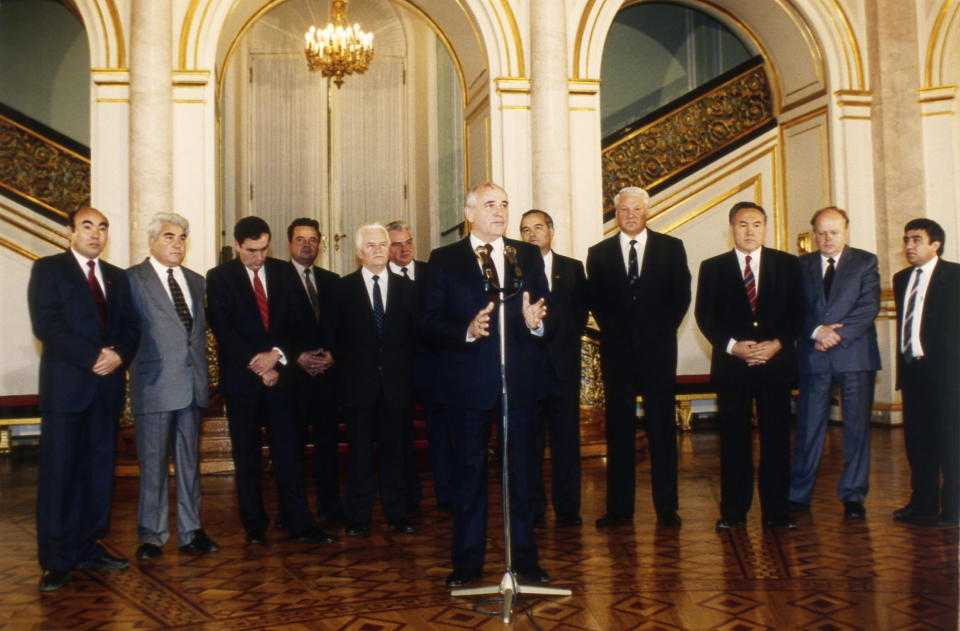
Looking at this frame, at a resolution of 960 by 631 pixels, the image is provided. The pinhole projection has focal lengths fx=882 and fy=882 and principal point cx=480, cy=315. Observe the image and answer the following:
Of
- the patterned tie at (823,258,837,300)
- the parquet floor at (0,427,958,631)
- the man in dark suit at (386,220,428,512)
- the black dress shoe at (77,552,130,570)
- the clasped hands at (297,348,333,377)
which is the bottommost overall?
the parquet floor at (0,427,958,631)

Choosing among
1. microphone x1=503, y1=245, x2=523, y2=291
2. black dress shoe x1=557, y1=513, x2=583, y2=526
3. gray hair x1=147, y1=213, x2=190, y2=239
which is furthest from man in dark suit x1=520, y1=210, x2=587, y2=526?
gray hair x1=147, y1=213, x2=190, y2=239

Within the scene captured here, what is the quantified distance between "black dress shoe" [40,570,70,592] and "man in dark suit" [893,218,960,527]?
3.92m

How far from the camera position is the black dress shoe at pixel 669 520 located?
14.6 feet

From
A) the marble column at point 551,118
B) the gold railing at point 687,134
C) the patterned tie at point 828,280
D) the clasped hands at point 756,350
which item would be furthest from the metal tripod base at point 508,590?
the gold railing at point 687,134

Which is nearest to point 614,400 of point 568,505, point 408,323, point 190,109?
point 568,505

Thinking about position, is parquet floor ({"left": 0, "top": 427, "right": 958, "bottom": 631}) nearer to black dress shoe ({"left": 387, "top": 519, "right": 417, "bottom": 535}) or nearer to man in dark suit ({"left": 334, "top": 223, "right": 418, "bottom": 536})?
black dress shoe ({"left": 387, "top": 519, "right": 417, "bottom": 535})

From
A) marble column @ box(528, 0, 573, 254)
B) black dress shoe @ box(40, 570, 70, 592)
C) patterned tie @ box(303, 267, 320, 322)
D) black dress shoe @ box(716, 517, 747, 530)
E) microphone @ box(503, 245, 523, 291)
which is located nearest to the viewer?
microphone @ box(503, 245, 523, 291)

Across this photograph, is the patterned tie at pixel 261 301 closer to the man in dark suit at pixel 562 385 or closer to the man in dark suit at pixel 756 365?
the man in dark suit at pixel 562 385

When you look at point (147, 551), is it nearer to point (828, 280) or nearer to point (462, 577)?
point (462, 577)

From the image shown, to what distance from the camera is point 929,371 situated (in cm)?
451

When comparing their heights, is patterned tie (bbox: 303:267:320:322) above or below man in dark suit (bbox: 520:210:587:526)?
above

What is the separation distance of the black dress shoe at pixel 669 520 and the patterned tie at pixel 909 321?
1.48 m

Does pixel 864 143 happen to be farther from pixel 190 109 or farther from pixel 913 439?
pixel 190 109

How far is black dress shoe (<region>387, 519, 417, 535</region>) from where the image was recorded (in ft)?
14.8
